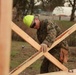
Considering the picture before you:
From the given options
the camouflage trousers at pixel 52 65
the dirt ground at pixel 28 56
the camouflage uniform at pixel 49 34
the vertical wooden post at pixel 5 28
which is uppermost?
the vertical wooden post at pixel 5 28

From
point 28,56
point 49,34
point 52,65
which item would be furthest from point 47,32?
point 28,56

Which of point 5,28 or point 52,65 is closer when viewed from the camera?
point 5,28

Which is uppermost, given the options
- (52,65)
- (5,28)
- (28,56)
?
(5,28)

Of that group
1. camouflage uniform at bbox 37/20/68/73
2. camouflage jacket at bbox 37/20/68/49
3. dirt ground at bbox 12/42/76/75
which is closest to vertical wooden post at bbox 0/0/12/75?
camouflage uniform at bbox 37/20/68/73

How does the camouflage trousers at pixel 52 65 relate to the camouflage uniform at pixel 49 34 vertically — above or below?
below

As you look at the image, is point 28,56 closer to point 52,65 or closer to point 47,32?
point 52,65

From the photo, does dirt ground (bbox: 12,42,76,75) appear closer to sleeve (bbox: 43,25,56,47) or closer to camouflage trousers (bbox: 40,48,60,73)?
camouflage trousers (bbox: 40,48,60,73)

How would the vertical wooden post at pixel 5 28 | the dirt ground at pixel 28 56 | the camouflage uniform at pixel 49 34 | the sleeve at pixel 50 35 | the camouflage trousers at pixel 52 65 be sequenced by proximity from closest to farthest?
the vertical wooden post at pixel 5 28 → the sleeve at pixel 50 35 → the camouflage uniform at pixel 49 34 → the camouflage trousers at pixel 52 65 → the dirt ground at pixel 28 56

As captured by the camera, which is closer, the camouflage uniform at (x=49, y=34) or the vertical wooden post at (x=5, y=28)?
the vertical wooden post at (x=5, y=28)

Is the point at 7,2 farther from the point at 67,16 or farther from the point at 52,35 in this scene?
the point at 67,16

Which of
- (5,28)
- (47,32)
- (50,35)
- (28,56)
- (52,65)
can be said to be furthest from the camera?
(28,56)

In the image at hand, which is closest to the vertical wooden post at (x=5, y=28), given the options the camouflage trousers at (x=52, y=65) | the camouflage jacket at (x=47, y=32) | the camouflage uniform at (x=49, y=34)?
the camouflage uniform at (x=49, y=34)

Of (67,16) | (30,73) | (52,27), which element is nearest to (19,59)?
(30,73)

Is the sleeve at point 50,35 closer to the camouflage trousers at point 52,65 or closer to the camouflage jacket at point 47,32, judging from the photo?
the camouflage jacket at point 47,32
